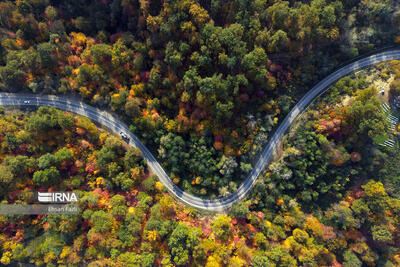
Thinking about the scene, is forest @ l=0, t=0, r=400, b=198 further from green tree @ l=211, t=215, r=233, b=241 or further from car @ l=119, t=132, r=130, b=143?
green tree @ l=211, t=215, r=233, b=241

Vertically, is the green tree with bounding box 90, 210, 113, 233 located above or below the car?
below

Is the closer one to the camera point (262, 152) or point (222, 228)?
point (222, 228)

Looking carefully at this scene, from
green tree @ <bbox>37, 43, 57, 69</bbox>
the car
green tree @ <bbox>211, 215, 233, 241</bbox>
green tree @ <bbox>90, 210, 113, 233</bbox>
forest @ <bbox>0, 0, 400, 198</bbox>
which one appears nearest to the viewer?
green tree @ <bbox>90, 210, 113, 233</bbox>

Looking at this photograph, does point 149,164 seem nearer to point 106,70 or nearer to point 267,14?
point 106,70

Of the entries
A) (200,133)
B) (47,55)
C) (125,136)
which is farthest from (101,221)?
→ (47,55)

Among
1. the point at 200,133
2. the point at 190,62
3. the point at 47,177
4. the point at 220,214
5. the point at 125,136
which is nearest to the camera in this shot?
the point at 47,177

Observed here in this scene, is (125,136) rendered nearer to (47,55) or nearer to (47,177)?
(47,177)

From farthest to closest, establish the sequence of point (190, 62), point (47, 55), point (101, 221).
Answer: point (47, 55) → point (190, 62) → point (101, 221)

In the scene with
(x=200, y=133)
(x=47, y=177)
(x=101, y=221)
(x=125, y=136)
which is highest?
(x=125, y=136)

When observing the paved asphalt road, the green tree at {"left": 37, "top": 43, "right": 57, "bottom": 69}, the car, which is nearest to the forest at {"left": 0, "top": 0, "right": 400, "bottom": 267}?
the green tree at {"left": 37, "top": 43, "right": 57, "bottom": 69}
